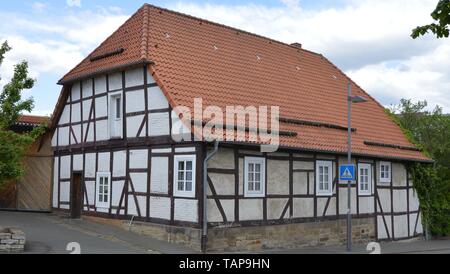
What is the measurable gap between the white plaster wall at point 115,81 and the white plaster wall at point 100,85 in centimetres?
38

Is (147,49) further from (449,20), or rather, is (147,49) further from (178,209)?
(449,20)

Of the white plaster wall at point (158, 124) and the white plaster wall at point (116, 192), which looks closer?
the white plaster wall at point (158, 124)

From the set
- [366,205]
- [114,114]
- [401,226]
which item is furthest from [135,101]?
[401,226]

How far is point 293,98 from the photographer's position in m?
21.1

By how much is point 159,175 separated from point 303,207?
4733 millimetres

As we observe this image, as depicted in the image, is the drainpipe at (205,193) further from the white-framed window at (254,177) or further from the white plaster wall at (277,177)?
the white plaster wall at (277,177)

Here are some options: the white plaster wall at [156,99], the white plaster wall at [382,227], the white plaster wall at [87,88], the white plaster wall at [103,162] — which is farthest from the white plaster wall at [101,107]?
the white plaster wall at [382,227]

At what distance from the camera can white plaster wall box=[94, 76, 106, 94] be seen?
19.6m

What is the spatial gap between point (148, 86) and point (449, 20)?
1161 cm

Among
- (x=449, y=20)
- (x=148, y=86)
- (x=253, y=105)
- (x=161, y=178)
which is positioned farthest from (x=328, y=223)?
(x=449, y=20)

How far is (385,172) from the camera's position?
22422mm

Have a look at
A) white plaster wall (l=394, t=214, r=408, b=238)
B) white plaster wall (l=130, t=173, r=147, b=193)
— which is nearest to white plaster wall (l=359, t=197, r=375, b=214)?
white plaster wall (l=394, t=214, r=408, b=238)

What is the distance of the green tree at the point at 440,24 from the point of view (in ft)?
23.1

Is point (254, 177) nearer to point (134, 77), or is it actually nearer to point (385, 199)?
point (134, 77)
